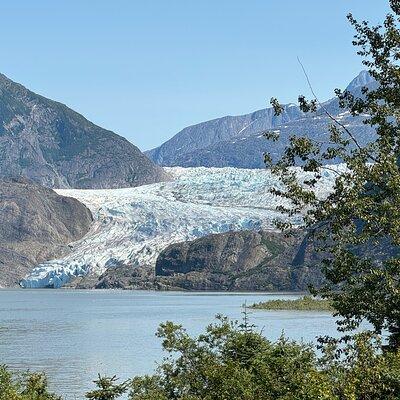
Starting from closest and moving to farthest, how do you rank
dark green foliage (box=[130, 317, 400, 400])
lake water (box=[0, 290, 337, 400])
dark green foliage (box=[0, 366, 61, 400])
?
1. dark green foliage (box=[130, 317, 400, 400])
2. dark green foliage (box=[0, 366, 61, 400])
3. lake water (box=[0, 290, 337, 400])

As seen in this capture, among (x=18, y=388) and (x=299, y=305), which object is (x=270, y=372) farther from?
(x=299, y=305)

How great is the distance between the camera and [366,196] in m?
25.4

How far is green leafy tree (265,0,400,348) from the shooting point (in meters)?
24.4

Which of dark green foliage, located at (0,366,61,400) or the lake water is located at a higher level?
dark green foliage, located at (0,366,61,400)

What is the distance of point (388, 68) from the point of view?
87.2 ft

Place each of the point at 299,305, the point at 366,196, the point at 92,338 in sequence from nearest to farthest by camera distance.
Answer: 1. the point at 366,196
2. the point at 92,338
3. the point at 299,305

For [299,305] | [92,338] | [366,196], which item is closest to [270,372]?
[366,196]

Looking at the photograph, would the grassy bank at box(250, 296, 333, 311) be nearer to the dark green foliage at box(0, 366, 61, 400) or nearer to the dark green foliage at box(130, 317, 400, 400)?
the dark green foliage at box(130, 317, 400, 400)

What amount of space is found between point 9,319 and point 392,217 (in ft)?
359

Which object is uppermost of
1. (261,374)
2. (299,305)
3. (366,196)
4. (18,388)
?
(366,196)

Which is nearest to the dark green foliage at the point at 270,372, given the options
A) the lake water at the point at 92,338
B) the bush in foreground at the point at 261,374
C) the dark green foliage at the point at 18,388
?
the bush in foreground at the point at 261,374

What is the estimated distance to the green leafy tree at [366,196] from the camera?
24.4m

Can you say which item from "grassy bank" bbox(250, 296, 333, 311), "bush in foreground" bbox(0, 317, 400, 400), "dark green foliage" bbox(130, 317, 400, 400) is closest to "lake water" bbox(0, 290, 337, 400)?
"dark green foliage" bbox(130, 317, 400, 400)

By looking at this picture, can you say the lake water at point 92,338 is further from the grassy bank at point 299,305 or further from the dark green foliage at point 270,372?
the grassy bank at point 299,305
